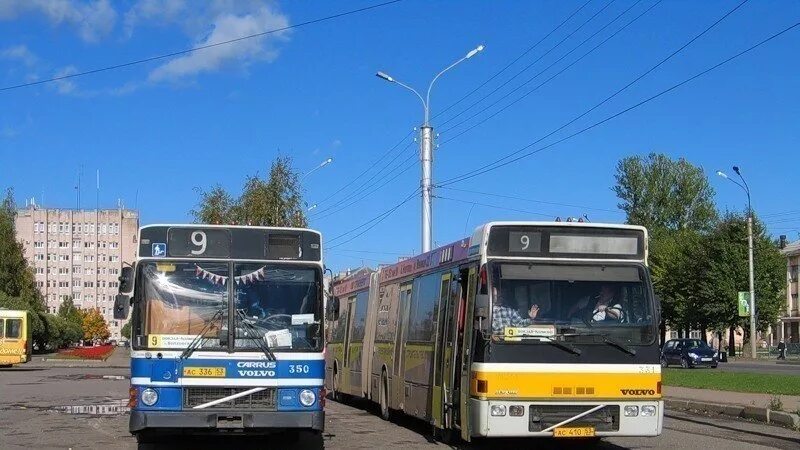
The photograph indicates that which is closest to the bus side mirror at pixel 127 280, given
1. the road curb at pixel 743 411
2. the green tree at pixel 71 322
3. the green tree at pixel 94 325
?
the road curb at pixel 743 411

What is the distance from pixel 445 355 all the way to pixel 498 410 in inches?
87.0

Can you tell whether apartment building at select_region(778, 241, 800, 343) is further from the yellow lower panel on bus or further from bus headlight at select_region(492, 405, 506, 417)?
bus headlight at select_region(492, 405, 506, 417)

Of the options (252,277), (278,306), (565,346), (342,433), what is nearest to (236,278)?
(252,277)

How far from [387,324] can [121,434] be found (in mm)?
5226

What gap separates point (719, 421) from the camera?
18.6 m

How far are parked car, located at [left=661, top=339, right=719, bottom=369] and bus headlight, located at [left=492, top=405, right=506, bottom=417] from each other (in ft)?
123

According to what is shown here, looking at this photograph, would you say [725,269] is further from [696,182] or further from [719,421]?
[719,421]

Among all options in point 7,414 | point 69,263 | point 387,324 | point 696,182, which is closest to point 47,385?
point 7,414

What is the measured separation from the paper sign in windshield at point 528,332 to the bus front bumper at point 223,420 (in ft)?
8.26

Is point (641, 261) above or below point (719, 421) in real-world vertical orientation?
above

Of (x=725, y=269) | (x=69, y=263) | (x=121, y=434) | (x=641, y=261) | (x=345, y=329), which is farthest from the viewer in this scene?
(x=69, y=263)

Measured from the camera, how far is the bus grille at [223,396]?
1202 cm

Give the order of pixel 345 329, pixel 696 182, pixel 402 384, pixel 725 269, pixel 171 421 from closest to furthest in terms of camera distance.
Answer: pixel 171 421, pixel 402 384, pixel 345 329, pixel 725 269, pixel 696 182

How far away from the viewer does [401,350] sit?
17.5 m
